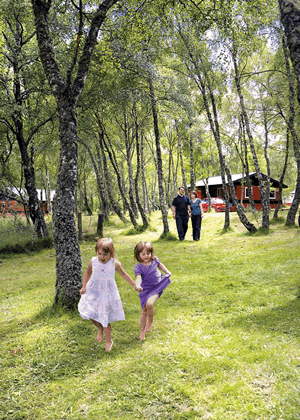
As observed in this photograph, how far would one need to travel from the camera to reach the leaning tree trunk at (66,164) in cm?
545

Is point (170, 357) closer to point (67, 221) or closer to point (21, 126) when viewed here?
point (67, 221)

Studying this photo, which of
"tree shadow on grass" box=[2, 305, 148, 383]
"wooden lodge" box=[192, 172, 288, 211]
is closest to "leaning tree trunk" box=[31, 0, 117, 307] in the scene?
"tree shadow on grass" box=[2, 305, 148, 383]

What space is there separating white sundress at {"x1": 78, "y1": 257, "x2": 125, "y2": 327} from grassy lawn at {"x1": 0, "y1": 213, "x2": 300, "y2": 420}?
0.58m

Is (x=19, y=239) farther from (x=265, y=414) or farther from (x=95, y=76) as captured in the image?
(x=265, y=414)

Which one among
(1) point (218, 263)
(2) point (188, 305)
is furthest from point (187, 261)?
(2) point (188, 305)

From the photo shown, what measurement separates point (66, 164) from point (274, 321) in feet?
15.6

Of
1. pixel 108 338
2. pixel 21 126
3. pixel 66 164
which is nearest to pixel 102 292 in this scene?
pixel 108 338

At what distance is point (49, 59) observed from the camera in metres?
5.79

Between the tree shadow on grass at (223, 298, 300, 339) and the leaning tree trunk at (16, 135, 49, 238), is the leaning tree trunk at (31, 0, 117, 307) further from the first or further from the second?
the leaning tree trunk at (16, 135, 49, 238)

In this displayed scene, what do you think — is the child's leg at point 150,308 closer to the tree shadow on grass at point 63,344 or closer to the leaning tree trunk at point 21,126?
the tree shadow on grass at point 63,344

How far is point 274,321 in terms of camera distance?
468cm

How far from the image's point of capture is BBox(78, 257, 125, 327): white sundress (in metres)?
4.02

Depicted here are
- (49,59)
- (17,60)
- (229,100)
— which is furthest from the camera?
(229,100)

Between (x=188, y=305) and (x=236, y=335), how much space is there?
1.50 m
